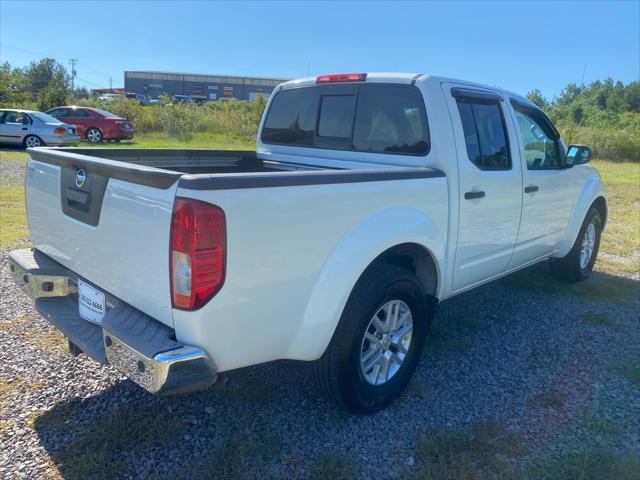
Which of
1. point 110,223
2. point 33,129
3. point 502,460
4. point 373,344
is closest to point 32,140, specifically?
point 33,129

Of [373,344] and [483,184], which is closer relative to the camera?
[373,344]

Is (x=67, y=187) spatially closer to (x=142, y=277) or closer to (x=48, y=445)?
(x=142, y=277)

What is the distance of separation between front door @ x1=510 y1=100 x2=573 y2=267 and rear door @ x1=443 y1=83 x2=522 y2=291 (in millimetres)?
181

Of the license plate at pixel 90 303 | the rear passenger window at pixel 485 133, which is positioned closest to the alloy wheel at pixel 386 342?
the rear passenger window at pixel 485 133

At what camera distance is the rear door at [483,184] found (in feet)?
12.0

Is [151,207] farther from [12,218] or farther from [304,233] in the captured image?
[12,218]

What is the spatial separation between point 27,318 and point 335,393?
2.78 m

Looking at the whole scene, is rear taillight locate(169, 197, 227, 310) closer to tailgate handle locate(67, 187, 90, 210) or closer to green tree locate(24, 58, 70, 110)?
tailgate handle locate(67, 187, 90, 210)

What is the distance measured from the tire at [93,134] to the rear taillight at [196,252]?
18498mm

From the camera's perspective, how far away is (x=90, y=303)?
283 cm

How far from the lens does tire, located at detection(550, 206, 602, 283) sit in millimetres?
5617

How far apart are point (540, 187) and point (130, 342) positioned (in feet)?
12.0

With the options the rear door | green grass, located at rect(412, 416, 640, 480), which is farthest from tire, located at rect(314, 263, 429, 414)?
the rear door

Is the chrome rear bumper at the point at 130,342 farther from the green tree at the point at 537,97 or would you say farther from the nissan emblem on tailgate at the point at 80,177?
the green tree at the point at 537,97
